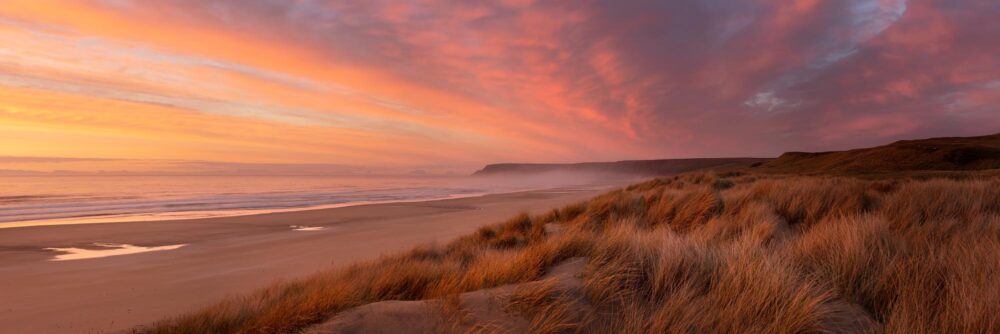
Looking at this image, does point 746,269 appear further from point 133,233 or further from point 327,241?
point 133,233

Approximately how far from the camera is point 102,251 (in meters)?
9.57

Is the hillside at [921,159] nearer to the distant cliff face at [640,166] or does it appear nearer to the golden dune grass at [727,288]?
the golden dune grass at [727,288]

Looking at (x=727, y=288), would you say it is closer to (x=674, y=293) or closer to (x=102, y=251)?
(x=674, y=293)

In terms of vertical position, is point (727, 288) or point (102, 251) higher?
point (727, 288)

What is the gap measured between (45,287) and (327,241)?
16.5ft

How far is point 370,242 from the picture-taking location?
10.9 metres

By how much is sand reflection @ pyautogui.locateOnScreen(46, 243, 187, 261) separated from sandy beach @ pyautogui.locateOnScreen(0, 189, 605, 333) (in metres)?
0.15

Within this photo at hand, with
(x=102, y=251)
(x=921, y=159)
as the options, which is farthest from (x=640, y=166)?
(x=102, y=251)

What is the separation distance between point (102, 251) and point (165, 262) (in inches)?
103

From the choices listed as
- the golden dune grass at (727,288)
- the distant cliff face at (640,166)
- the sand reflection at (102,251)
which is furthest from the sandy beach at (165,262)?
the distant cliff face at (640,166)

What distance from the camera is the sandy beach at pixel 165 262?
17.7 feet

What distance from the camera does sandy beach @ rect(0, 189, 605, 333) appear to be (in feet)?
17.7

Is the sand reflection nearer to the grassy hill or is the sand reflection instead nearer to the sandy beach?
the sandy beach

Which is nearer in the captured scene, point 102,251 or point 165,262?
point 165,262
